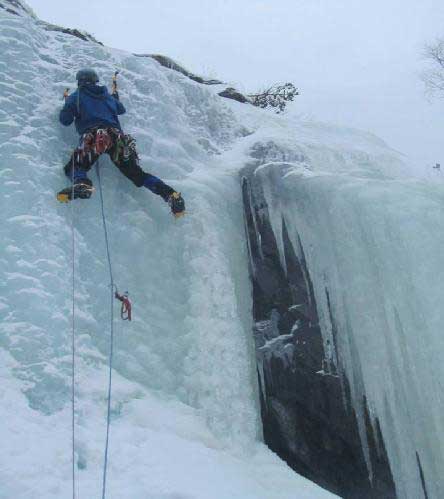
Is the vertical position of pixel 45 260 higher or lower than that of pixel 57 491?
higher

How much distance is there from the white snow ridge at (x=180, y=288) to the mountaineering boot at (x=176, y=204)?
0.57ft

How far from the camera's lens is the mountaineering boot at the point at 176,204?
445 centimetres

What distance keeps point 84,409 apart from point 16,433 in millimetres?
426

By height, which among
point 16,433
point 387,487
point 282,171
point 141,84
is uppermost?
point 141,84

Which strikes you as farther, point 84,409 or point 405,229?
point 405,229

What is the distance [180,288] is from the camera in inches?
170

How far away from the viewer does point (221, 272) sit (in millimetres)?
4500

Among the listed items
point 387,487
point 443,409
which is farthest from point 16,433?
point 443,409

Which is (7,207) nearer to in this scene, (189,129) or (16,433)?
(16,433)

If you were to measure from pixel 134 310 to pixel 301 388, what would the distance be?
4.73ft

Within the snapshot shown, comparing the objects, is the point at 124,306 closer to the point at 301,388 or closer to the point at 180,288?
the point at 180,288

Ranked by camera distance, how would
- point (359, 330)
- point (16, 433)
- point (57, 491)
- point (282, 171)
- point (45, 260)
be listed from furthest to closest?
point (282, 171) → point (359, 330) → point (45, 260) → point (16, 433) → point (57, 491)

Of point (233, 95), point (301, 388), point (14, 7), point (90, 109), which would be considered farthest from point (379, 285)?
point (14, 7)

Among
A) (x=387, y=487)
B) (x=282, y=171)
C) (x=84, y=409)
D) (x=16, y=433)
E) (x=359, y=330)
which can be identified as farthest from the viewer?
(x=282, y=171)
